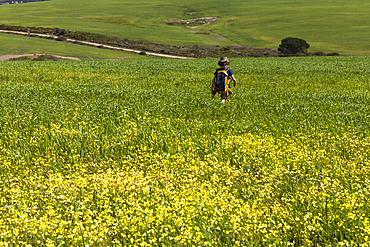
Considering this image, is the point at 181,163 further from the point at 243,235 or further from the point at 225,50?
the point at 225,50

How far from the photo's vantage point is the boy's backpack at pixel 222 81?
9.64 meters

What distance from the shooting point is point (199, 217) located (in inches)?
139

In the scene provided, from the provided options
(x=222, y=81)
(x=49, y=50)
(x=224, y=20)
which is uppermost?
(x=224, y=20)

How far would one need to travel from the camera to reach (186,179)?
177 inches

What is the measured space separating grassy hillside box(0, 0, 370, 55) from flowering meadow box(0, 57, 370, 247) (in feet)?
285

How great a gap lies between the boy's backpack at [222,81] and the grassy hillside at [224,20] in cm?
8438

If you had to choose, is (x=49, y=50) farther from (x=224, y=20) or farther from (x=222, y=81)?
(x=224, y=20)

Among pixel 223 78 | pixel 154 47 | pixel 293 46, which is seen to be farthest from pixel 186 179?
pixel 293 46

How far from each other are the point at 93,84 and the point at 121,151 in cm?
1124

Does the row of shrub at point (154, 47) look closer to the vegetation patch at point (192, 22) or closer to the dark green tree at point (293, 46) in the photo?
the dark green tree at point (293, 46)

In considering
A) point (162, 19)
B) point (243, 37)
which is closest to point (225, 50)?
point (243, 37)

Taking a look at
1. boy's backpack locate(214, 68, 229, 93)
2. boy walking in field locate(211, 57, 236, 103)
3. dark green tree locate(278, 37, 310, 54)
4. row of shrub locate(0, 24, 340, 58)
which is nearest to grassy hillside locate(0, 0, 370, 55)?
dark green tree locate(278, 37, 310, 54)

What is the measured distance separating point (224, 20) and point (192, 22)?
52.3 ft

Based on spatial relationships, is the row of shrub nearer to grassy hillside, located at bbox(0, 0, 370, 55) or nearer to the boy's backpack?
grassy hillside, located at bbox(0, 0, 370, 55)
